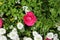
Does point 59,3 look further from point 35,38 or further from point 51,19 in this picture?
point 35,38

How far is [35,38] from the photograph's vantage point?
1.56 meters

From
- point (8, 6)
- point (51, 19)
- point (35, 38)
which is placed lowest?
point (35, 38)

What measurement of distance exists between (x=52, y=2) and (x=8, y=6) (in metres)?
0.37

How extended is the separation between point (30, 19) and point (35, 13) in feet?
0.22

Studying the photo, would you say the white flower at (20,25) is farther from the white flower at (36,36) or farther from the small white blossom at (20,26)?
the white flower at (36,36)

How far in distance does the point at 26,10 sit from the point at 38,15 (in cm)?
11

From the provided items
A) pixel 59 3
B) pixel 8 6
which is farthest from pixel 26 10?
pixel 59 3

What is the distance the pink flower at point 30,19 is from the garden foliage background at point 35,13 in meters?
0.03

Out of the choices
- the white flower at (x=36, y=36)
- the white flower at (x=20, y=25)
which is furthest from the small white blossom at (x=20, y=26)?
the white flower at (x=36, y=36)

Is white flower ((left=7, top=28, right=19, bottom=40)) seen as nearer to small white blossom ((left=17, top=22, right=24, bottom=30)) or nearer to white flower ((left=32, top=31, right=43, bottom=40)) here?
small white blossom ((left=17, top=22, right=24, bottom=30))

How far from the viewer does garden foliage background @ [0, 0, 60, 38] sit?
1.58 meters

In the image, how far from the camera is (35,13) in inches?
63.2

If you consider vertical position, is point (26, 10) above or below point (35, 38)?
above

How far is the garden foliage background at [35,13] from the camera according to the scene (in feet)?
5.19
